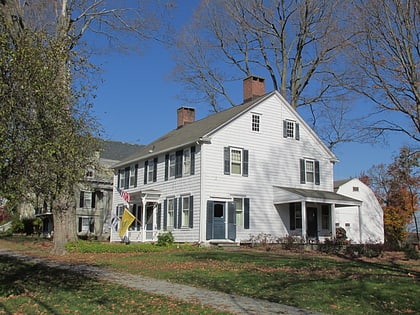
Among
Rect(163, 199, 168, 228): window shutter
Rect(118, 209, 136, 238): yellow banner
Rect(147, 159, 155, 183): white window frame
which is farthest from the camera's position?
Rect(147, 159, 155, 183): white window frame

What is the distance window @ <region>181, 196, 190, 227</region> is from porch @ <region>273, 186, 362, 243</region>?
4866mm

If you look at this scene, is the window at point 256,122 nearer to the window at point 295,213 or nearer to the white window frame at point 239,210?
the white window frame at point 239,210

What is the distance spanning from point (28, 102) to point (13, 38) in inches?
59.9

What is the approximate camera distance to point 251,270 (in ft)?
44.8

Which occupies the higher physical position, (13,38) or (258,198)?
(13,38)

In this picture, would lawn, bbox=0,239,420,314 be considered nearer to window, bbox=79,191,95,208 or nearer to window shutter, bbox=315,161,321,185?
window shutter, bbox=315,161,321,185

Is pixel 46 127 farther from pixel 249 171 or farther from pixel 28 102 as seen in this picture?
pixel 249 171

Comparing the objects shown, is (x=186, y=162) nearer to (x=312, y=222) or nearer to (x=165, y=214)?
(x=165, y=214)

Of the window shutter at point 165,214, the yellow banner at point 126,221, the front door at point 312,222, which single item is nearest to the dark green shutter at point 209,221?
the window shutter at point 165,214

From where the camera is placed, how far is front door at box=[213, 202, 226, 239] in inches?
925

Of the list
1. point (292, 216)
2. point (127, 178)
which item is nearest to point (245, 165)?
point (292, 216)

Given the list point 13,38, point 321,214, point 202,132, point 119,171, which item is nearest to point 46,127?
point 13,38

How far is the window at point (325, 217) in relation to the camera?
2759 centimetres

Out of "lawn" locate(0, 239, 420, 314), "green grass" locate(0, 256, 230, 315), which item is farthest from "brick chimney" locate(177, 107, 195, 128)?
"green grass" locate(0, 256, 230, 315)
